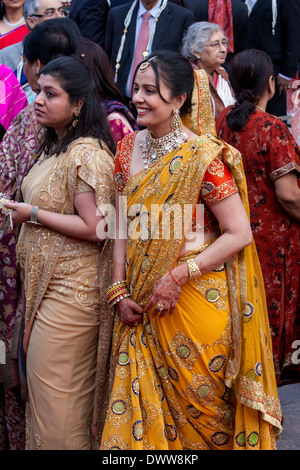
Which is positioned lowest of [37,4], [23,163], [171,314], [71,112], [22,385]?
[22,385]

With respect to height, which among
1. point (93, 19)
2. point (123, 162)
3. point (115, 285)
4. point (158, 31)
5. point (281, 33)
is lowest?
point (115, 285)

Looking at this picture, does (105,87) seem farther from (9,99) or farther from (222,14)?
(222,14)

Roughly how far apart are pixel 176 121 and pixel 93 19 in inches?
127

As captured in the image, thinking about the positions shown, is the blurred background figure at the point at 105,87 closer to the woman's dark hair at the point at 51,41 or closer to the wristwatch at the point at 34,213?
the woman's dark hair at the point at 51,41

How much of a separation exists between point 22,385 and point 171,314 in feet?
3.85

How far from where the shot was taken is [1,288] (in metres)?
3.73

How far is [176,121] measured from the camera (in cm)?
293

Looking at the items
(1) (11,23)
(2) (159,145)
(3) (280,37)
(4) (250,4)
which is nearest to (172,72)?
(2) (159,145)

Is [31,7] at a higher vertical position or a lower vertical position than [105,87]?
higher

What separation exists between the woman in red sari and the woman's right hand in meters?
1.23

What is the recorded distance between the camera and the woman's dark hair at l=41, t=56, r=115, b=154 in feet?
10.5

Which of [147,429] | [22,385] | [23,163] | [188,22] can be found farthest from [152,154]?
[188,22]

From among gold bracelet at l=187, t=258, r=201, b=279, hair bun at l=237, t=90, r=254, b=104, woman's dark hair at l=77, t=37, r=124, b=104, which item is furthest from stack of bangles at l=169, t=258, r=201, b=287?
hair bun at l=237, t=90, r=254, b=104

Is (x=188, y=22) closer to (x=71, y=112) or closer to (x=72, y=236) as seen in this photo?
(x=71, y=112)
